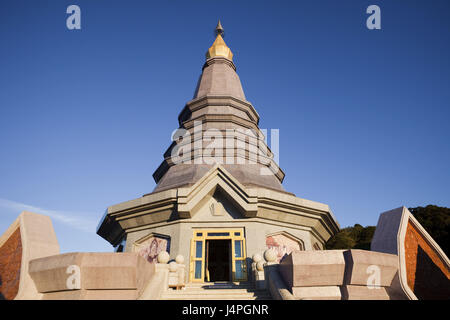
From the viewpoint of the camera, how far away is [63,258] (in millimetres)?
8703

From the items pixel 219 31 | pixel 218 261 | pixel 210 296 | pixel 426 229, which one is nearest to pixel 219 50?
pixel 219 31

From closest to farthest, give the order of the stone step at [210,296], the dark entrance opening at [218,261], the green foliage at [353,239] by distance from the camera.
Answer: the stone step at [210,296]
the dark entrance opening at [218,261]
the green foliage at [353,239]

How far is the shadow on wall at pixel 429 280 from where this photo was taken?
33.6ft

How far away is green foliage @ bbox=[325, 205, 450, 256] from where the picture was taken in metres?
28.5

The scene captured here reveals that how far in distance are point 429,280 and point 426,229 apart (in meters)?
23.7

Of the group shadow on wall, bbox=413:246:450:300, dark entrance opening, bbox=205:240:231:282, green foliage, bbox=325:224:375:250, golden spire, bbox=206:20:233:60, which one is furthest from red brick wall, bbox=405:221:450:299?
green foliage, bbox=325:224:375:250

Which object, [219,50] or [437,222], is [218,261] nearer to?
[219,50]

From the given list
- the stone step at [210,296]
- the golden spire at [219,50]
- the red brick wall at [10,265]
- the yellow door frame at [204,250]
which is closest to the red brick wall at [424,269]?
the stone step at [210,296]

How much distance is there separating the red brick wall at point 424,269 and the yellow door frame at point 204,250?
5.95 metres

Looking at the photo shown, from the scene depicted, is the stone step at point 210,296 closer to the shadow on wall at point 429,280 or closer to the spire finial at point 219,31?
the shadow on wall at point 429,280
